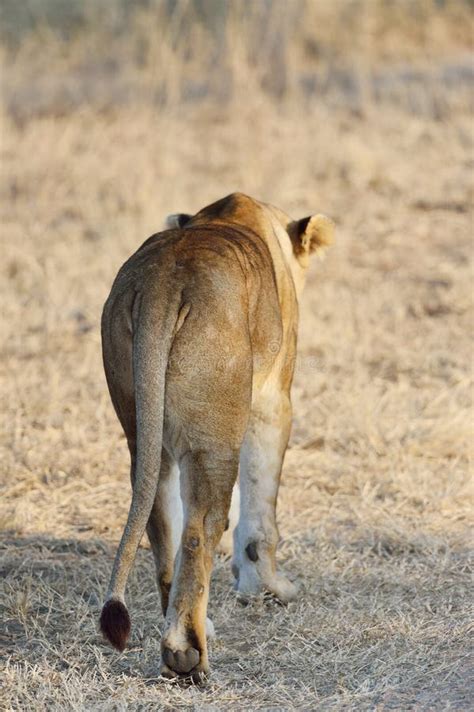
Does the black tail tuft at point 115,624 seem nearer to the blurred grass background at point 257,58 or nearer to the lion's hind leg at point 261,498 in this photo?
the lion's hind leg at point 261,498

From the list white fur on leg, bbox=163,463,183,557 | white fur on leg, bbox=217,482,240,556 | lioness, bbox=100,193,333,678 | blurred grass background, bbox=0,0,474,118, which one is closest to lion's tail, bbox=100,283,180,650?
lioness, bbox=100,193,333,678

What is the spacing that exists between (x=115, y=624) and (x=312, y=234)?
6.24 feet

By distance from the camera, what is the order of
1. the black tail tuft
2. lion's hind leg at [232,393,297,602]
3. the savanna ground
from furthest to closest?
lion's hind leg at [232,393,297,602], the savanna ground, the black tail tuft

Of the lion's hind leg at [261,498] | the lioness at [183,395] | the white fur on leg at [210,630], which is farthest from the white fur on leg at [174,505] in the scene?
the lion's hind leg at [261,498]

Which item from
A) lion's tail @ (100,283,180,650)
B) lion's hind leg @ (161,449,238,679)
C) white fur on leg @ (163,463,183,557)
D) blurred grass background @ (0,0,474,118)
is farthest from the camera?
blurred grass background @ (0,0,474,118)

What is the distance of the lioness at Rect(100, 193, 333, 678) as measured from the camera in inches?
140

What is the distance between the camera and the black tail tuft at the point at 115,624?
133 inches

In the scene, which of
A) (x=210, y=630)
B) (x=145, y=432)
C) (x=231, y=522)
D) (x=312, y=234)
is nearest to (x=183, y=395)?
(x=145, y=432)

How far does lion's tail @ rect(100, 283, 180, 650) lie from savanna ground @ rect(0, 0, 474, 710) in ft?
1.31

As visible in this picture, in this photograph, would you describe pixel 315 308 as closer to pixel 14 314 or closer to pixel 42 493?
pixel 14 314

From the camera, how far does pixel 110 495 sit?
5621mm

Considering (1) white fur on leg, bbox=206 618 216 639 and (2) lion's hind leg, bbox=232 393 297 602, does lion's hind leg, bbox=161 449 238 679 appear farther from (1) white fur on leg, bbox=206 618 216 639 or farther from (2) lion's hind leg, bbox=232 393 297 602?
(2) lion's hind leg, bbox=232 393 297 602

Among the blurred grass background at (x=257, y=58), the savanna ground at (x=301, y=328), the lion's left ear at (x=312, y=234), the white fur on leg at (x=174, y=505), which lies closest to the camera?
the white fur on leg at (x=174, y=505)

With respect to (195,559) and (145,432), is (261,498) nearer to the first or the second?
(195,559)
